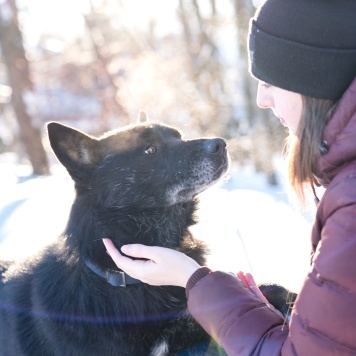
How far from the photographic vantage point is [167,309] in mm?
2404

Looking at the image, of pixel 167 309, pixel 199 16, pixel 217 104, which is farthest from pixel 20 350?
pixel 199 16

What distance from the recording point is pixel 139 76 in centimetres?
1345

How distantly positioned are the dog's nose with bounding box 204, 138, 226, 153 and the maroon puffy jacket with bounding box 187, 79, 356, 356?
1.05 metres

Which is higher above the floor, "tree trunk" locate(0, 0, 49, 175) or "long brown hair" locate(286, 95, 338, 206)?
"long brown hair" locate(286, 95, 338, 206)

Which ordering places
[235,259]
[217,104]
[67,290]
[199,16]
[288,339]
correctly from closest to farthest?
[288,339]
[67,290]
[235,259]
[217,104]
[199,16]

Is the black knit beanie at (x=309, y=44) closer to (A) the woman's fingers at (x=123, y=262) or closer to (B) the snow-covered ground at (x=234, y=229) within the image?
(A) the woman's fingers at (x=123, y=262)

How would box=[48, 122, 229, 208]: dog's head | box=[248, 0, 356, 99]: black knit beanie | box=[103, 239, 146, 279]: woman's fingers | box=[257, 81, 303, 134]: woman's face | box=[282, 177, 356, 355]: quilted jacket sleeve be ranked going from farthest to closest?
box=[48, 122, 229, 208]: dog's head, box=[103, 239, 146, 279]: woman's fingers, box=[257, 81, 303, 134]: woman's face, box=[248, 0, 356, 99]: black knit beanie, box=[282, 177, 356, 355]: quilted jacket sleeve

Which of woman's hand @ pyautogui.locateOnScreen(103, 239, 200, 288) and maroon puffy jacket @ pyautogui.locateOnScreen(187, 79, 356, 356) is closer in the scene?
maroon puffy jacket @ pyautogui.locateOnScreen(187, 79, 356, 356)

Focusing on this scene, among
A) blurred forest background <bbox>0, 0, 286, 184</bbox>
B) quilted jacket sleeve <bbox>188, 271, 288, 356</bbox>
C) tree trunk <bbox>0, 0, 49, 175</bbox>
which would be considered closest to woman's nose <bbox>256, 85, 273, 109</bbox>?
quilted jacket sleeve <bbox>188, 271, 288, 356</bbox>

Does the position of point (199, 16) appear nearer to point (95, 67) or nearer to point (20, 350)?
point (95, 67)

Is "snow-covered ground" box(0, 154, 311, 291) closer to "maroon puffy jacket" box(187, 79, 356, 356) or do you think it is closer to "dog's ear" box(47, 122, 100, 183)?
"dog's ear" box(47, 122, 100, 183)

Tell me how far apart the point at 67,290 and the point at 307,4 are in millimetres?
1865

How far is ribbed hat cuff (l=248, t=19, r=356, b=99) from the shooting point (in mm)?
1523

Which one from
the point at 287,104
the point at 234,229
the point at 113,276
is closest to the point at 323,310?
the point at 287,104
